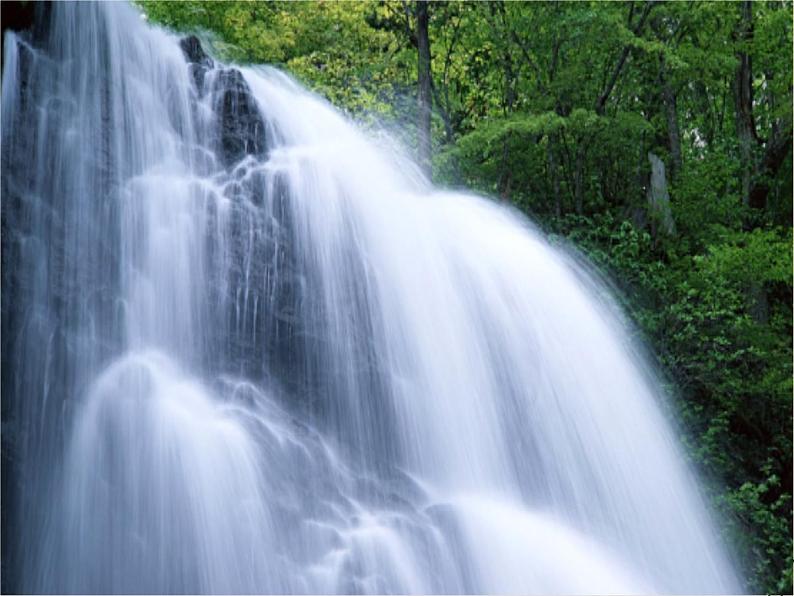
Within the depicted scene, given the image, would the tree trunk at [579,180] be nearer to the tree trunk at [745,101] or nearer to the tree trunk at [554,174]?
the tree trunk at [554,174]

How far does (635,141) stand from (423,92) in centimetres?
403

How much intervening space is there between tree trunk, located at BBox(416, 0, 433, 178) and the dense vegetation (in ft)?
0.10

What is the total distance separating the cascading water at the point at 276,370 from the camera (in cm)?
635

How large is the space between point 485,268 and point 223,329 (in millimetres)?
2923

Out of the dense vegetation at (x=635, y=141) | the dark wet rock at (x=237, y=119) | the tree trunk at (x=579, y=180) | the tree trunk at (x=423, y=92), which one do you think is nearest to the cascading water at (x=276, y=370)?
the dark wet rock at (x=237, y=119)

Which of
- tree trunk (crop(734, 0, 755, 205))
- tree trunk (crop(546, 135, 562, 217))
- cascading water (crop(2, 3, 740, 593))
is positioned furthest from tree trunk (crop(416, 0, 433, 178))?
tree trunk (crop(734, 0, 755, 205))

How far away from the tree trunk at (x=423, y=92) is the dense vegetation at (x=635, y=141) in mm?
29

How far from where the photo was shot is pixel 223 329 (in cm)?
762

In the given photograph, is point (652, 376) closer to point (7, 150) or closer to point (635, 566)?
point (635, 566)

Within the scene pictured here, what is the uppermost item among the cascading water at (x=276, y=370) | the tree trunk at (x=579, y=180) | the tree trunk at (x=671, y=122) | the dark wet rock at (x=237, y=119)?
the tree trunk at (x=671, y=122)

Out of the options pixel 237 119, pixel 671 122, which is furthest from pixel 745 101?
pixel 237 119

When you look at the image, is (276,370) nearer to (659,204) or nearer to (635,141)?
(659,204)

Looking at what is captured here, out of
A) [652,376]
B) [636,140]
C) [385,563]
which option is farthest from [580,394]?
[636,140]

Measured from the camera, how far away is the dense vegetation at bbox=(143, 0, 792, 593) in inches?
397
